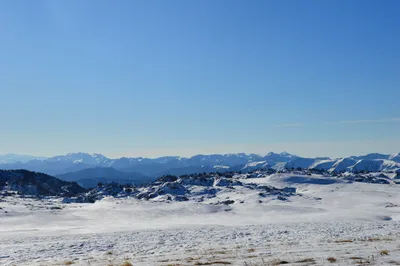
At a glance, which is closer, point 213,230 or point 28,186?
point 213,230

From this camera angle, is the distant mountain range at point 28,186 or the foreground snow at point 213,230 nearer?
the foreground snow at point 213,230

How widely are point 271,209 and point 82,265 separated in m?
81.3

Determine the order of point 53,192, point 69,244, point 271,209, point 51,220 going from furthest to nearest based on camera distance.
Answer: point 53,192
point 271,209
point 51,220
point 69,244

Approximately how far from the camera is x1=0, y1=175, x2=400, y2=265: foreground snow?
59.9 ft

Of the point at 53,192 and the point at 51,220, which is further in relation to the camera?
the point at 53,192

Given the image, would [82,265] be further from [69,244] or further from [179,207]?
[179,207]

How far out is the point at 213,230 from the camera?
1575 inches

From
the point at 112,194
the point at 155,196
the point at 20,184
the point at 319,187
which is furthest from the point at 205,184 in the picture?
the point at 20,184

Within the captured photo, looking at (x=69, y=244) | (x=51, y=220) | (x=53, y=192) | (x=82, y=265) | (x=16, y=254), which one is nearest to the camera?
(x=82, y=265)

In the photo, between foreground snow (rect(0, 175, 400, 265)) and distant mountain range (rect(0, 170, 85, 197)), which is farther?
distant mountain range (rect(0, 170, 85, 197))

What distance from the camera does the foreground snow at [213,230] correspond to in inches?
719

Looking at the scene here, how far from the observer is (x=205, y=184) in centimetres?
16725

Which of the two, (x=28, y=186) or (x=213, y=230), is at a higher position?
(x=213, y=230)

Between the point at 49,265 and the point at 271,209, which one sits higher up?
the point at 49,265
